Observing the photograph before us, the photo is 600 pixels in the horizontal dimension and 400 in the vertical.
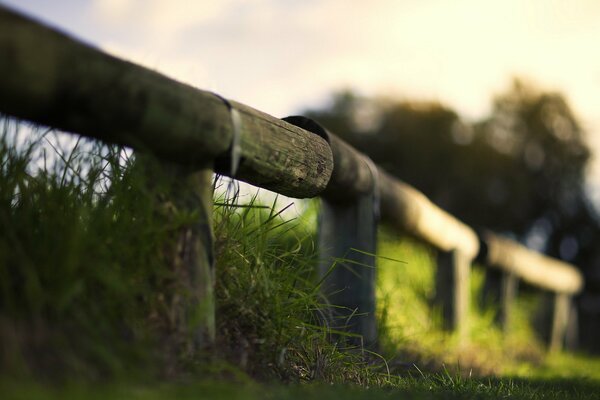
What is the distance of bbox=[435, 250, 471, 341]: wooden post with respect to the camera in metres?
5.01

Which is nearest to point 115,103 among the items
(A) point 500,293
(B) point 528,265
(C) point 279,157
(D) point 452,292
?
(C) point 279,157

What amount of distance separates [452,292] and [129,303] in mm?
3587

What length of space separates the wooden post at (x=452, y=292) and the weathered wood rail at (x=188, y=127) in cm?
173

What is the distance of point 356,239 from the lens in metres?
3.42

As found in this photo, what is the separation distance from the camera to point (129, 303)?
1.78 m

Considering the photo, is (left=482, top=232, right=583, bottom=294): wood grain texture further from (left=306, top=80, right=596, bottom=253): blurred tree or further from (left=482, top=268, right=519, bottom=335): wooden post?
(left=306, top=80, right=596, bottom=253): blurred tree

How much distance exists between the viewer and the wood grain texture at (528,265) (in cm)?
608

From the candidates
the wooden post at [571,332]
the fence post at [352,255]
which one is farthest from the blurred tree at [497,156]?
the fence post at [352,255]

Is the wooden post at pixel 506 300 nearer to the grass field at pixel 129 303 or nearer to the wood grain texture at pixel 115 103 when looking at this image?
the grass field at pixel 129 303

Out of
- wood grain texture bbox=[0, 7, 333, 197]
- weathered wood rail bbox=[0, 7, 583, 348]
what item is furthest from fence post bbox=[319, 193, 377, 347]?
wood grain texture bbox=[0, 7, 333, 197]

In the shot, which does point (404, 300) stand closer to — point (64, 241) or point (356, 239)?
point (356, 239)

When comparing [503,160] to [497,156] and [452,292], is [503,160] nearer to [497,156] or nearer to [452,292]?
[497,156]

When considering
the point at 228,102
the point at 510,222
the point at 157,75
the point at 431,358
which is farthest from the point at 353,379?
the point at 510,222

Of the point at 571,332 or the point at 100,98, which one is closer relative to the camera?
the point at 100,98
